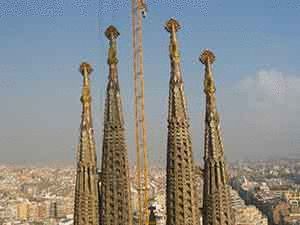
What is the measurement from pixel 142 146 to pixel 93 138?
82.6 inches

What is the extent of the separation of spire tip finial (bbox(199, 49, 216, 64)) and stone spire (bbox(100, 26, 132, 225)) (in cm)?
229

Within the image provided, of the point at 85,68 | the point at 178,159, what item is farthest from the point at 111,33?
the point at 178,159

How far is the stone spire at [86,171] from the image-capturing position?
45.3 ft

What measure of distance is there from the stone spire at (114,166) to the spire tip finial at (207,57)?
229 centimetres

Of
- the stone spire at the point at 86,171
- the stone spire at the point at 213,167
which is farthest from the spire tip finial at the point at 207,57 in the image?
the stone spire at the point at 86,171

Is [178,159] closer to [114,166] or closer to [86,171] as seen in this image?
[114,166]

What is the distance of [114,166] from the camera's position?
516 inches

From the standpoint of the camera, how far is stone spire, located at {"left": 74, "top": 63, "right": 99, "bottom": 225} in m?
Answer: 13.8

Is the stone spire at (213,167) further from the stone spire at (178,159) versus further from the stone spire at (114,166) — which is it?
the stone spire at (114,166)

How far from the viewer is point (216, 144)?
40.5 ft

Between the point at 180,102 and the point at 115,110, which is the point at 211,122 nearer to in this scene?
the point at 180,102

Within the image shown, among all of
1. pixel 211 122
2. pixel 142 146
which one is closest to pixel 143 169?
pixel 142 146

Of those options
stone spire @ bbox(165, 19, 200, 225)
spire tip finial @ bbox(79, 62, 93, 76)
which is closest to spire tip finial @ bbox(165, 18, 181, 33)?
stone spire @ bbox(165, 19, 200, 225)

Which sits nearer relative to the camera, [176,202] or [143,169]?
[176,202]
